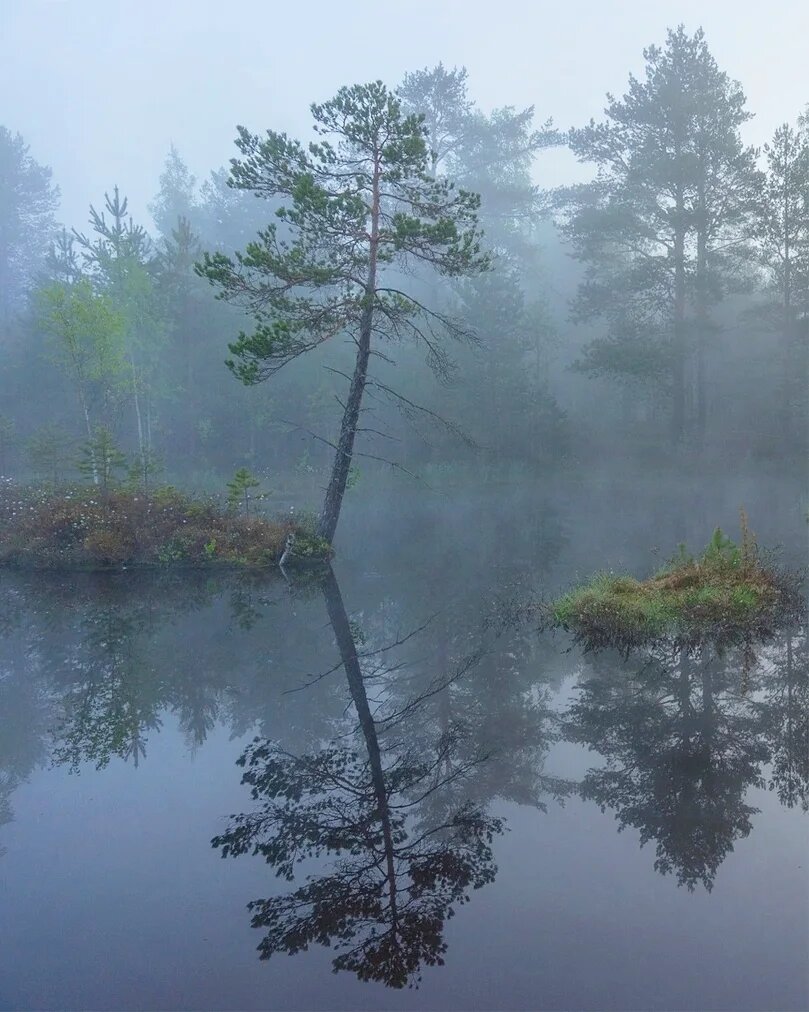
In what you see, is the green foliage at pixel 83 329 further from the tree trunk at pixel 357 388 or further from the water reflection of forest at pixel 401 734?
the water reflection of forest at pixel 401 734

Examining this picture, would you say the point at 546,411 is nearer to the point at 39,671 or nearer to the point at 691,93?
the point at 691,93

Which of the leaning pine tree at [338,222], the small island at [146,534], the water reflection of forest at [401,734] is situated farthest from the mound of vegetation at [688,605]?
the small island at [146,534]

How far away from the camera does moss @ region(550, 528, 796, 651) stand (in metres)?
9.94

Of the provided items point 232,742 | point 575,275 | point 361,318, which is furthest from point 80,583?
point 575,275

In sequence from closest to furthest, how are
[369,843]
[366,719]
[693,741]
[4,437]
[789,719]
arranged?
[369,843] < [693,741] < [789,719] < [366,719] < [4,437]

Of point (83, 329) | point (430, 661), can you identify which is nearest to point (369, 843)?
point (430, 661)

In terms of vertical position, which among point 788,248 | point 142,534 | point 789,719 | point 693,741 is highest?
point 788,248

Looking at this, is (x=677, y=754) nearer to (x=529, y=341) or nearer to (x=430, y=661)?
(x=430, y=661)

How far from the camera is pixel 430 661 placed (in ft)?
32.6

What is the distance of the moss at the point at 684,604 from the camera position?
994cm

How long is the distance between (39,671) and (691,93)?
33104 millimetres

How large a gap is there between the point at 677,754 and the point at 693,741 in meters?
0.34

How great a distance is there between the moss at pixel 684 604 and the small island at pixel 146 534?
8.17 meters

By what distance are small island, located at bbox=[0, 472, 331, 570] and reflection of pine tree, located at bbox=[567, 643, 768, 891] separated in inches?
403
